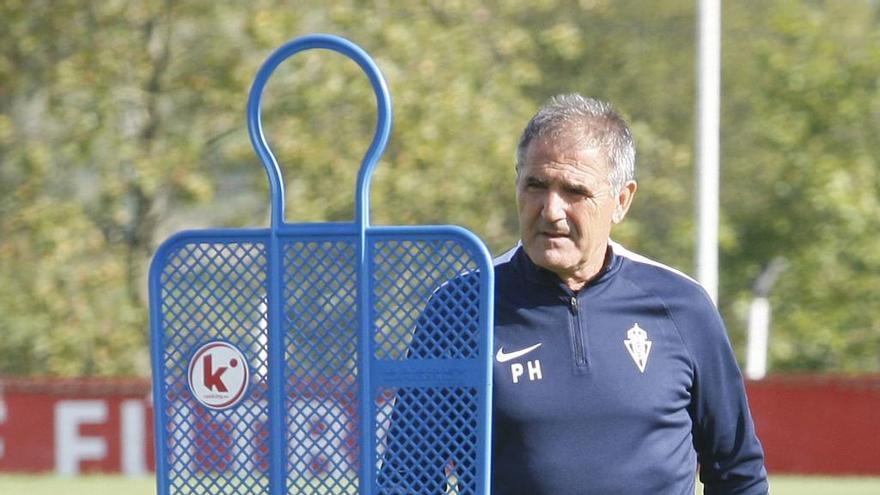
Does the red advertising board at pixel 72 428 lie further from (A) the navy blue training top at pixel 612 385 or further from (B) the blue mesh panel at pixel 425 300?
(B) the blue mesh panel at pixel 425 300

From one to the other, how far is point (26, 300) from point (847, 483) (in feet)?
39.0

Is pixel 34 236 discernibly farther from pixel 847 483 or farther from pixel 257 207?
pixel 847 483

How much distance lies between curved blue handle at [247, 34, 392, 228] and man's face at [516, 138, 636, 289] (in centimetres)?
40

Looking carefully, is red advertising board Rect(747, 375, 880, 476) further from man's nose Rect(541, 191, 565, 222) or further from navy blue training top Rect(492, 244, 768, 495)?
man's nose Rect(541, 191, 565, 222)

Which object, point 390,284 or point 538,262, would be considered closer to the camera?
point 390,284

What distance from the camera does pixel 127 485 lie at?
14898mm

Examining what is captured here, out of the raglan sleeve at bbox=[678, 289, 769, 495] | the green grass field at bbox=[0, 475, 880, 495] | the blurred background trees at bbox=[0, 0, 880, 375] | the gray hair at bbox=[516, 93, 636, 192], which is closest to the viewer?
the gray hair at bbox=[516, 93, 636, 192]

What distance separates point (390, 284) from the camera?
294 centimetres

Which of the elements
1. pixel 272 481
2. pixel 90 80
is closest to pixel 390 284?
pixel 272 481

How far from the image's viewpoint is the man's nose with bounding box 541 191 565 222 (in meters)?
3.26

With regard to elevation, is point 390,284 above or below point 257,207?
below

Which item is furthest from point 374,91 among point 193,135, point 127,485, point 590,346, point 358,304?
point 193,135

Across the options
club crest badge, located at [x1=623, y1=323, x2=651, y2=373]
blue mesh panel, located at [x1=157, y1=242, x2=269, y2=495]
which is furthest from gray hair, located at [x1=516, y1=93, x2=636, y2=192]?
blue mesh panel, located at [x1=157, y1=242, x2=269, y2=495]

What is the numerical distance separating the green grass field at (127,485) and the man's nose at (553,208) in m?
10.6
